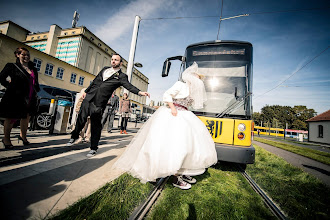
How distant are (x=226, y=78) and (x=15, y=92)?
16.5 feet

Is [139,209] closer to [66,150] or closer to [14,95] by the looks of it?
[66,150]

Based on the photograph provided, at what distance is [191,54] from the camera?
4.49 metres

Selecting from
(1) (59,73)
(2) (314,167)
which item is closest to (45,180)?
(2) (314,167)

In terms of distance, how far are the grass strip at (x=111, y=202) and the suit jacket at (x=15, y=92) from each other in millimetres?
2774

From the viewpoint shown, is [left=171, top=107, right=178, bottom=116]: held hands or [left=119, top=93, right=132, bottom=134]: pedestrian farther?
[left=119, top=93, right=132, bottom=134]: pedestrian

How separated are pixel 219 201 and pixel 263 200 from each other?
0.72 meters

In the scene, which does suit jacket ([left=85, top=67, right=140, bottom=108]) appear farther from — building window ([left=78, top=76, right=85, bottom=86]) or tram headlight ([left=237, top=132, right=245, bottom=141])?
building window ([left=78, top=76, right=85, bottom=86])

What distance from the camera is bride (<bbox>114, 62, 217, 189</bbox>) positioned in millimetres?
2020

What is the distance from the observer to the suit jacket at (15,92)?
300 centimetres

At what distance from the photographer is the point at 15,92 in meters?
Result: 3.12

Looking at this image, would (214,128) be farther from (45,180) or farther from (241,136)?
(45,180)

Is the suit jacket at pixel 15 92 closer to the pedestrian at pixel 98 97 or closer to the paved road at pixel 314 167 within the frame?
the pedestrian at pixel 98 97

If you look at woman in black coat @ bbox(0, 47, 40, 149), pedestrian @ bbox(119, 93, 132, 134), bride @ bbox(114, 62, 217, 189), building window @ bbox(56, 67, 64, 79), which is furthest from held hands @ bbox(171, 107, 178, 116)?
building window @ bbox(56, 67, 64, 79)

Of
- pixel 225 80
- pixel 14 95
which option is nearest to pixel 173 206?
pixel 225 80
